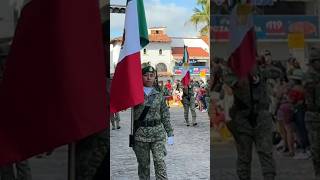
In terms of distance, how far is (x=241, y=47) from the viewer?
4.29m

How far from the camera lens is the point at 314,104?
14.1ft

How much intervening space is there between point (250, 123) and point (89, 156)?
1.39 metres

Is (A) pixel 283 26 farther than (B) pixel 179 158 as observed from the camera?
No

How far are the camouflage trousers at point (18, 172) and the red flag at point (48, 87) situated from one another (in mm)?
850

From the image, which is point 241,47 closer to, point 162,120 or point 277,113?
point 277,113

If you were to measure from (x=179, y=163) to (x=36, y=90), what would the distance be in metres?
6.98

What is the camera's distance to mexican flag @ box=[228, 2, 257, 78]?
14.0 ft

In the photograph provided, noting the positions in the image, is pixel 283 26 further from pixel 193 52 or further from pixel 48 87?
pixel 193 52

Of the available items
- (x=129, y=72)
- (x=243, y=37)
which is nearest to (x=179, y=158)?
(x=129, y=72)

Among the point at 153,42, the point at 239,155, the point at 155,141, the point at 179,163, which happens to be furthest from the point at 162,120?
the point at 153,42

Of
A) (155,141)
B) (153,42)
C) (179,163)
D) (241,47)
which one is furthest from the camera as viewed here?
(153,42)

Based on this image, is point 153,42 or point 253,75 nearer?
point 253,75

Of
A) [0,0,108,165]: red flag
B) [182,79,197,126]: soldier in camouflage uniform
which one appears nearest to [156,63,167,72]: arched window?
[182,79,197,126]: soldier in camouflage uniform

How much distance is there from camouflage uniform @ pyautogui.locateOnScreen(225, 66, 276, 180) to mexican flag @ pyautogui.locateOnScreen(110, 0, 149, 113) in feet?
5.11
